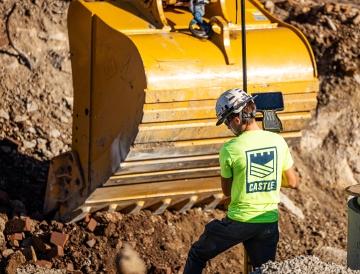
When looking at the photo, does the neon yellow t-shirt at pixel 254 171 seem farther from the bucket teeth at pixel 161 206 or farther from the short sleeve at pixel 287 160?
the bucket teeth at pixel 161 206

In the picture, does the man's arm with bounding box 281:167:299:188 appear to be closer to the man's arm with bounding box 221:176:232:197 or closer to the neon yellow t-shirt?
the neon yellow t-shirt

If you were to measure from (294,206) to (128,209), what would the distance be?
1907 millimetres

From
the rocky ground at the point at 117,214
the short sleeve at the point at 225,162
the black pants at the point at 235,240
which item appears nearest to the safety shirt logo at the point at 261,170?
the short sleeve at the point at 225,162

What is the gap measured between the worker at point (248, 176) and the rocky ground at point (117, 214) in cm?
196

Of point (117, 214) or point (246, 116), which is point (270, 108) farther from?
point (117, 214)

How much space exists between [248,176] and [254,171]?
5cm

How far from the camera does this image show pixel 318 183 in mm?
11234

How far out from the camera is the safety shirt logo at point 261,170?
22.9ft

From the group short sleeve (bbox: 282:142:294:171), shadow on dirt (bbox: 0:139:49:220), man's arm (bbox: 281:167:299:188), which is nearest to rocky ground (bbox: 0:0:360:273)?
shadow on dirt (bbox: 0:139:49:220)

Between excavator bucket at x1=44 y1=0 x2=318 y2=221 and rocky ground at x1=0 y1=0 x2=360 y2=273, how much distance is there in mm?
329

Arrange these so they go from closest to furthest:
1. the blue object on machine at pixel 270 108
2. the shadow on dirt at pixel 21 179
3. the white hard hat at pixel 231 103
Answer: the white hard hat at pixel 231 103, the blue object on machine at pixel 270 108, the shadow on dirt at pixel 21 179

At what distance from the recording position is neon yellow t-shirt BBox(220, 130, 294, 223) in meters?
6.95

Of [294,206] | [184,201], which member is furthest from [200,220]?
[294,206]

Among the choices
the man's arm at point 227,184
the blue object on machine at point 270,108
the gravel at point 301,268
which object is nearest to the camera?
the gravel at point 301,268
